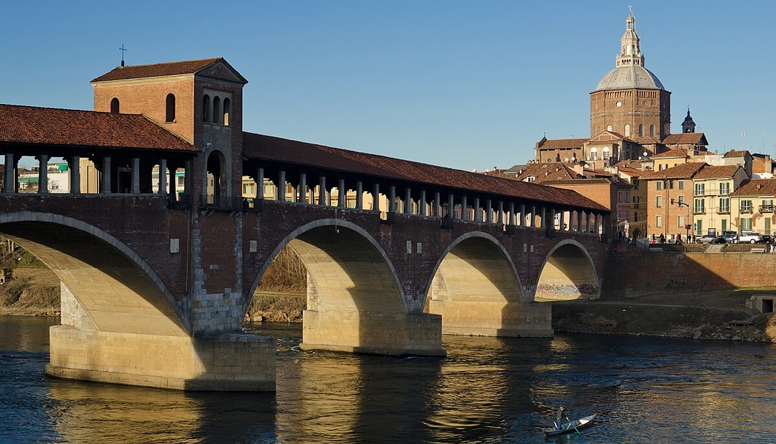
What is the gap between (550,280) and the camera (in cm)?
9619

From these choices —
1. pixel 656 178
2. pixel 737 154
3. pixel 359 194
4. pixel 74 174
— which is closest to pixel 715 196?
pixel 656 178

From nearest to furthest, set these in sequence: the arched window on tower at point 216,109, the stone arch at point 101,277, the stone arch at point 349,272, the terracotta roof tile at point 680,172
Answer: the stone arch at point 101,277 < the arched window on tower at point 216,109 < the stone arch at point 349,272 < the terracotta roof tile at point 680,172

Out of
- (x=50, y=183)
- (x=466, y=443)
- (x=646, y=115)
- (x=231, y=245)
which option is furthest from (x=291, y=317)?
(x=646, y=115)

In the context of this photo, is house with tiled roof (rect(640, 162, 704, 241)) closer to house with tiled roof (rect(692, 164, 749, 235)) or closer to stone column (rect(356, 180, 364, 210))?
house with tiled roof (rect(692, 164, 749, 235))

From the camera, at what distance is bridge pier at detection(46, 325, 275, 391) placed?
46406 mm

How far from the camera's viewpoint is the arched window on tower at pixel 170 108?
47812mm

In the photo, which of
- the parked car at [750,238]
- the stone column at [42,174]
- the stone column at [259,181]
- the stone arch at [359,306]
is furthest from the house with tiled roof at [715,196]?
the stone column at [42,174]

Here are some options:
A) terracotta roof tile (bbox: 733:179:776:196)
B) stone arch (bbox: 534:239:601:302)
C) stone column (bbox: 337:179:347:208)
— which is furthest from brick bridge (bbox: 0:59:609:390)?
terracotta roof tile (bbox: 733:179:776:196)

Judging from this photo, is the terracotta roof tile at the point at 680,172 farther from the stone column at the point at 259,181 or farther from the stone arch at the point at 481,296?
the stone column at the point at 259,181

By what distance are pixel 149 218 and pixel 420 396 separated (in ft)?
47.3

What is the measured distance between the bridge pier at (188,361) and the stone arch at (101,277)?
1.80ft

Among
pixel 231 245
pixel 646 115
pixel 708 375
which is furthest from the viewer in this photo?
pixel 646 115

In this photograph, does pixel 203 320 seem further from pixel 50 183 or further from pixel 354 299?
pixel 50 183

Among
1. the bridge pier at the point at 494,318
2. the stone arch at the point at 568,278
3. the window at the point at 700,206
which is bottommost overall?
the bridge pier at the point at 494,318
